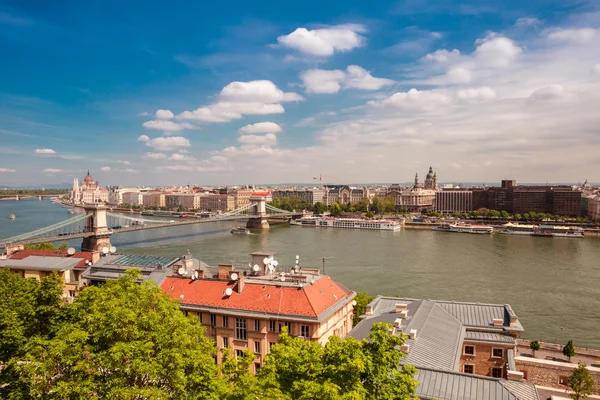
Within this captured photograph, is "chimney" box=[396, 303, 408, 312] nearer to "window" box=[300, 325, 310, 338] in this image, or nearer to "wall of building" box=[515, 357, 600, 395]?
"window" box=[300, 325, 310, 338]

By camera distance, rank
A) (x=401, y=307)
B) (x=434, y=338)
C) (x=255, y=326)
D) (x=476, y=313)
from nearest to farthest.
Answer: (x=434, y=338) < (x=255, y=326) < (x=401, y=307) < (x=476, y=313)

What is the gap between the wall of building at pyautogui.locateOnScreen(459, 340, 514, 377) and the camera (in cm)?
1320

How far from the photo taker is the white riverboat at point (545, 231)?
64062 millimetres

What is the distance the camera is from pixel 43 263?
20.0 m

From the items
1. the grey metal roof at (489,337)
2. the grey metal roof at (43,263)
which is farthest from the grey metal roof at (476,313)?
the grey metal roof at (43,263)

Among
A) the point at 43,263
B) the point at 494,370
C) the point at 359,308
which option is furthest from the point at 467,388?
the point at 43,263

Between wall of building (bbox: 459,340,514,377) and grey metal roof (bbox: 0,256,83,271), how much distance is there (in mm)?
16355

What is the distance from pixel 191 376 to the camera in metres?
8.09

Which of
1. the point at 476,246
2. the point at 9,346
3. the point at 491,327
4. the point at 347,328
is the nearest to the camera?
the point at 9,346

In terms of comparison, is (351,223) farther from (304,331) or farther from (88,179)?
(88,179)

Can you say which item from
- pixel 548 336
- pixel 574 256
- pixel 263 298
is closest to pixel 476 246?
pixel 574 256

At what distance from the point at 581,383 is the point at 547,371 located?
4.14 feet

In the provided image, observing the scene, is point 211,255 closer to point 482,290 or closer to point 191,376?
point 482,290

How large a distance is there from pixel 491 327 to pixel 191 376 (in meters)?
9.83
